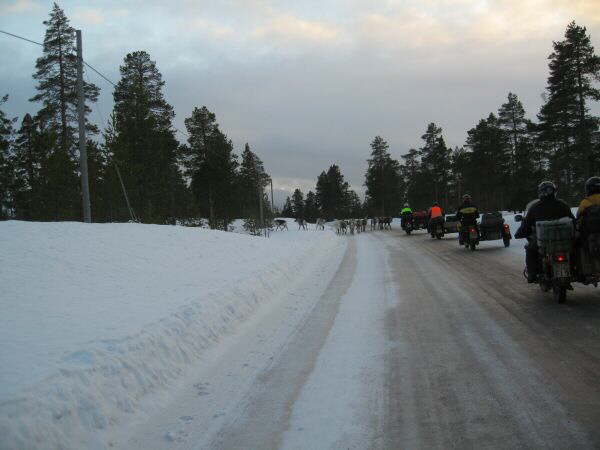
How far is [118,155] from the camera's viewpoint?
2716 centimetres

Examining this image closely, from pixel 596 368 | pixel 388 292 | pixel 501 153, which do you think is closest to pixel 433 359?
pixel 596 368

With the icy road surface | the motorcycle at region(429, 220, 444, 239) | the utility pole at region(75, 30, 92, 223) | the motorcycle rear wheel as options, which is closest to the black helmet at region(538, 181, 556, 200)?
the motorcycle rear wheel

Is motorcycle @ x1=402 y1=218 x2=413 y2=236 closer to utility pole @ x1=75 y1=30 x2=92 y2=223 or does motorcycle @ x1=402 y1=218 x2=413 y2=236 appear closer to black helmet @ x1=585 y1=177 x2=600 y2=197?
utility pole @ x1=75 y1=30 x2=92 y2=223

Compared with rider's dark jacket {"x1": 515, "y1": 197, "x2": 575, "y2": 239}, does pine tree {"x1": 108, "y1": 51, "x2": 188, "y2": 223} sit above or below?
above

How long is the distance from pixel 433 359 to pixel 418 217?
2933cm


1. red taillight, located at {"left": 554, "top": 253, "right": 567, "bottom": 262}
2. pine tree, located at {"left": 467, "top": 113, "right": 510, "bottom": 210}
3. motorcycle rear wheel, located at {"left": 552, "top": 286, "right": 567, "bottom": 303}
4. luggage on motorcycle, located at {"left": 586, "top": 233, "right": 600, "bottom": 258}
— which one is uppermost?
pine tree, located at {"left": 467, "top": 113, "right": 510, "bottom": 210}

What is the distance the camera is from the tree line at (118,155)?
29922 mm

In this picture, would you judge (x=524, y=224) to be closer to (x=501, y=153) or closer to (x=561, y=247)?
(x=561, y=247)

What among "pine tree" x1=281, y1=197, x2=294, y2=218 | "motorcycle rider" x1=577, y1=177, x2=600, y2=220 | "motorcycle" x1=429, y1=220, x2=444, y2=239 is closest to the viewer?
"motorcycle rider" x1=577, y1=177, x2=600, y2=220

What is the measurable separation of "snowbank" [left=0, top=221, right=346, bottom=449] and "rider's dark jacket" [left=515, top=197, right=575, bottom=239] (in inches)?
208

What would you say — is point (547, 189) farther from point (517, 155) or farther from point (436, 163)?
point (436, 163)

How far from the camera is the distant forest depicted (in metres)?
30.5

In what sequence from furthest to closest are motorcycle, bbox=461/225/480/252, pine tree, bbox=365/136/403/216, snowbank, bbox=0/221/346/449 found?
pine tree, bbox=365/136/403/216 < motorcycle, bbox=461/225/480/252 < snowbank, bbox=0/221/346/449

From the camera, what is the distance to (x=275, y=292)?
10.7m
